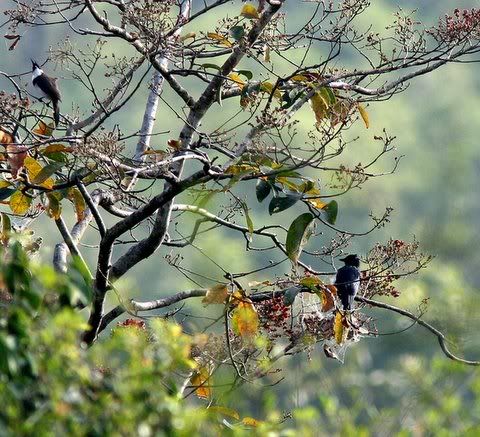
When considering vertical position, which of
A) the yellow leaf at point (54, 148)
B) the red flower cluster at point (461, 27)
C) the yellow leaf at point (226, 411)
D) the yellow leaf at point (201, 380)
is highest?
the red flower cluster at point (461, 27)

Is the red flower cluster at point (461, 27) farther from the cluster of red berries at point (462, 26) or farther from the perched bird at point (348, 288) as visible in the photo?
the perched bird at point (348, 288)

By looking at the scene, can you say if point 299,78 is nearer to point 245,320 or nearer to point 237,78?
point 237,78

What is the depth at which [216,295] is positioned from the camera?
9.81 feet

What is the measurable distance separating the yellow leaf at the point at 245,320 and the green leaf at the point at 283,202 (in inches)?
10.7

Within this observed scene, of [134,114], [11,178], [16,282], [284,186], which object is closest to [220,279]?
[284,186]

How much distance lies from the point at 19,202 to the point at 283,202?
80 centimetres

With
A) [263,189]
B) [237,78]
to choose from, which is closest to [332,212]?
[263,189]

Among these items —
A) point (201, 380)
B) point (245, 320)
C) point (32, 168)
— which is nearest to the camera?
point (245, 320)

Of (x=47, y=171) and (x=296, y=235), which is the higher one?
(x=296, y=235)

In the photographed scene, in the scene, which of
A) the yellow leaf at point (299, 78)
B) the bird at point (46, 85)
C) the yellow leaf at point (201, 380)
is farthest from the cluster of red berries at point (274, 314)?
the bird at point (46, 85)

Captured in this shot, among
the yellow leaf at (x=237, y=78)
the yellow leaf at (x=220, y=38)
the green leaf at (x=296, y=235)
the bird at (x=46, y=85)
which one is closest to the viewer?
the green leaf at (x=296, y=235)

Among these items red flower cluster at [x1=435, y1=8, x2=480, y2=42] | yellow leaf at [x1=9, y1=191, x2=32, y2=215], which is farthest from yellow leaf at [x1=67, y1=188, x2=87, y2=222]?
red flower cluster at [x1=435, y1=8, x2=480, y2=42]

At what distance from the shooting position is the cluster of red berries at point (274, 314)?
3.14m

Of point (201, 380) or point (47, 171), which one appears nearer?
point (47, 171)
